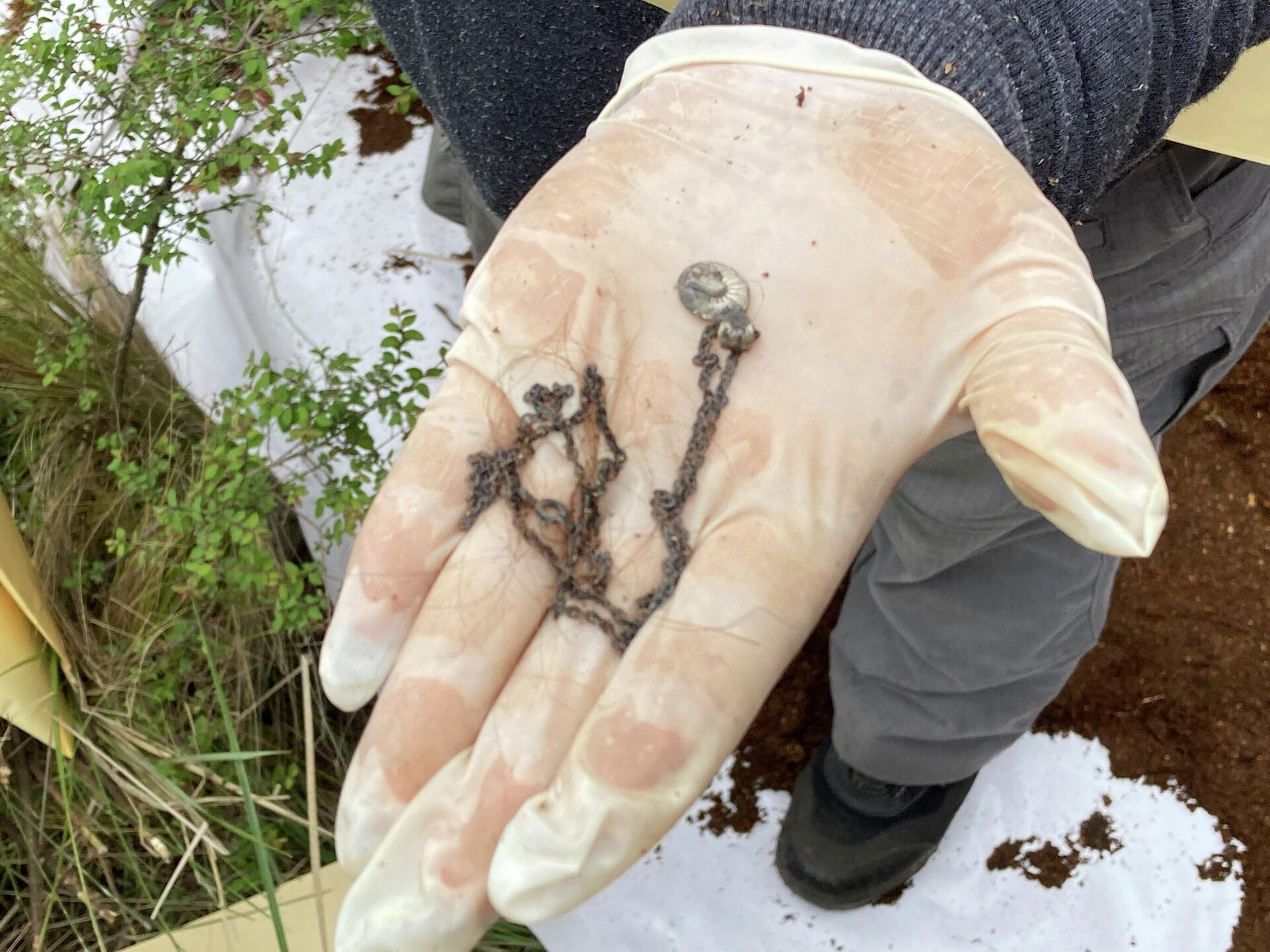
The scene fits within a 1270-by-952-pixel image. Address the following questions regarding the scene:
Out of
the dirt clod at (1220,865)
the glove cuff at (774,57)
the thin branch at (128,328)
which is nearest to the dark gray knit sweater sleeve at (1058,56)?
the glove cuff at (774,57)

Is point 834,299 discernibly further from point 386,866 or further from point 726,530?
point 386,866

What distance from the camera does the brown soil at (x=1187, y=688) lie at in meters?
1.96

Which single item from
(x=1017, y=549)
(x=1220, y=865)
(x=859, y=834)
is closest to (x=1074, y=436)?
(x=1017, y=549)

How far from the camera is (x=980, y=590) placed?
66.0 inches

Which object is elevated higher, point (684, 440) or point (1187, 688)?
point (684, 440)

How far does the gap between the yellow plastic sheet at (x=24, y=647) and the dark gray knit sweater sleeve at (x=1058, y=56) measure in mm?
1599

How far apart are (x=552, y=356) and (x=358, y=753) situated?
1.64 ft

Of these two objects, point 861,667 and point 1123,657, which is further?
point 1123,657

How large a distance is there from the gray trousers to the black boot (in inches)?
3.8

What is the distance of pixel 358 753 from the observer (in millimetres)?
986

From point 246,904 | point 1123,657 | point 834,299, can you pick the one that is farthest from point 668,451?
point 1123,657

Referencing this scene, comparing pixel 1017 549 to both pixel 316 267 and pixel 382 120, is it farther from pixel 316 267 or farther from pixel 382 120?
pixel 382 120

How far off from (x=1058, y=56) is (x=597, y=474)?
0.75m

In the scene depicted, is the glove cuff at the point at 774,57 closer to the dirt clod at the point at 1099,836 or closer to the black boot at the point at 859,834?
the black boot at the point at 859,834
